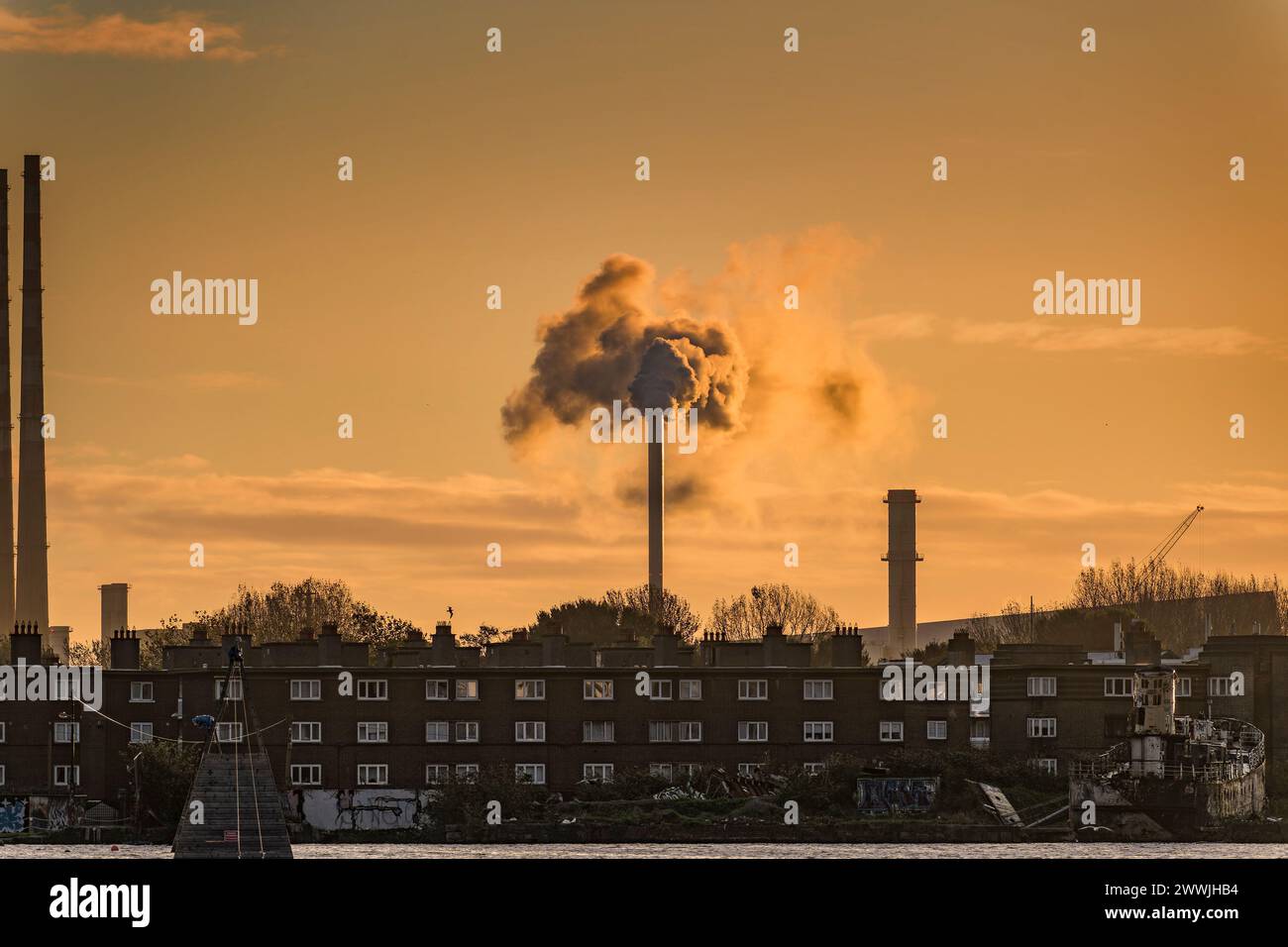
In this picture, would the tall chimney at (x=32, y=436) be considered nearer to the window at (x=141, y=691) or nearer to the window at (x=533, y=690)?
the window at (x=141, y=691)

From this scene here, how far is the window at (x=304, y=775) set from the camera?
135 m

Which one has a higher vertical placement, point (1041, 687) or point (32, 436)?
point (32, 436)

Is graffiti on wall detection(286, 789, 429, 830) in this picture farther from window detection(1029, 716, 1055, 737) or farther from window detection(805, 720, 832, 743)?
window detection(1029, 716, 1055, 737)

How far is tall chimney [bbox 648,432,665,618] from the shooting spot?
19112 centimetres

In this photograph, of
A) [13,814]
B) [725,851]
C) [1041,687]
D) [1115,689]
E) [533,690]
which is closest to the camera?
[725,851]

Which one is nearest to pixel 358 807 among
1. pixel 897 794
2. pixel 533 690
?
pixel 533 690

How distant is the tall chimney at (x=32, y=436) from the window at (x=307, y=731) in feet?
174

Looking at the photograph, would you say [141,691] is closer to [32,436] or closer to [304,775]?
[304,775]

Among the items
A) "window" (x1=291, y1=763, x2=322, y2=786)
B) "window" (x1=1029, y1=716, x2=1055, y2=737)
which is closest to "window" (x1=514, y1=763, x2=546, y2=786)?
"window" (x1=291, y1=763, x2=322, y2=786)

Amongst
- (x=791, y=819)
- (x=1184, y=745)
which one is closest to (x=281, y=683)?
(x=791, y=819)

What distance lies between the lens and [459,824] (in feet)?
434

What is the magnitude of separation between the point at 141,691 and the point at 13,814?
910 centimetres

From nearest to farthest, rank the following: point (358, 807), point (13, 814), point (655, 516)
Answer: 1. point (13, 814)
2. point (358, 807)
3. point (655, 516)

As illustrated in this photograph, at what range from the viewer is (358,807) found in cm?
13450
